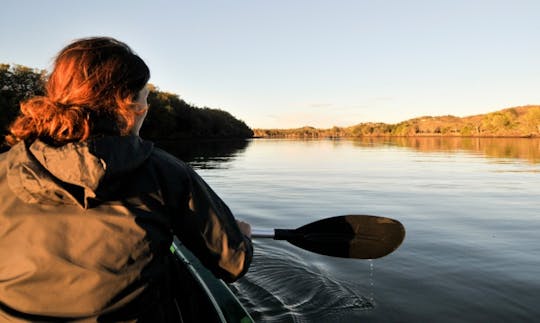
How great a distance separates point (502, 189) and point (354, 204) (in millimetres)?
6717

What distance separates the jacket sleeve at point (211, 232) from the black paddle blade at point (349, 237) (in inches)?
55.3

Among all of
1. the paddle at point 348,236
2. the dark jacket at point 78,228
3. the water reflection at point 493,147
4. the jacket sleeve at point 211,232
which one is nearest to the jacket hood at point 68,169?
the dark jacket at point 78,228

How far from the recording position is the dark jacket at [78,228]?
1.46 metres

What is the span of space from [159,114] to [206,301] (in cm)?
7534

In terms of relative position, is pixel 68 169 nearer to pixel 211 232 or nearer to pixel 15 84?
pixel 211 232

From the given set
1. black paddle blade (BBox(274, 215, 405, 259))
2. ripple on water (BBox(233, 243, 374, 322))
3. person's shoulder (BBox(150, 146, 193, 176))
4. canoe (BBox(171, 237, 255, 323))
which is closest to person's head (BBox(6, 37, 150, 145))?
person's shoulder (BBox(150, 146, 193, 176))

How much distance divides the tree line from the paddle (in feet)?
7.17

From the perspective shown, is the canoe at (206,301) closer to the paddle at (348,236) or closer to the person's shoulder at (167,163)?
the paddle at (348,236)

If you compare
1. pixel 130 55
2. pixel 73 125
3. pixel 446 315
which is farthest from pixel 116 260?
pixel 446 315

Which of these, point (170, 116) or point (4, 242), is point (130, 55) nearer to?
point (4, 242)

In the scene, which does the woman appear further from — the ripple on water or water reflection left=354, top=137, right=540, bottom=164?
water reflection left=354, top=137, right=540, bottom=164

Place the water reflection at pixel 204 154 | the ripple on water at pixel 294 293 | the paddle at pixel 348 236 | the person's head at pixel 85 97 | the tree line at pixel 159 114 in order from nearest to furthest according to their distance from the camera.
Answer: the person's head at pixel 85 97 → the paddle at pixel 348 236 → the ripple on water at pixel 294 293 → the water reflection at pixel 204 154 → the tree line at pixel 159 114

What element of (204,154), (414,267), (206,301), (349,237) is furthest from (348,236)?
(204,154)

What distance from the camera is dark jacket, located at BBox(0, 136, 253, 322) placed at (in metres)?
1.46
